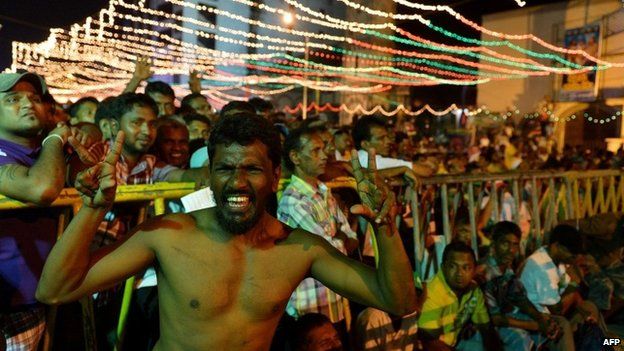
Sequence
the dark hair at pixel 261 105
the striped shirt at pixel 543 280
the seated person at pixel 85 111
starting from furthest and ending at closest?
1. the dark hair at pixel 261 105
2. the seated person at pixel 85 111
3. the striped shirt at pixel 543 280

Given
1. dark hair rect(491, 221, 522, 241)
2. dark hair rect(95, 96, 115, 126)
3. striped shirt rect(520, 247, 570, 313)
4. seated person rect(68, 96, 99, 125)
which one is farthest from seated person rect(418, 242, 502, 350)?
seated person rect(68, 96, 99, 125)

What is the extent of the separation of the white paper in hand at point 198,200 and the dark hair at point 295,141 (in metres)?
0.80

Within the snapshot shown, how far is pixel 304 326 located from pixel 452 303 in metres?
1.63

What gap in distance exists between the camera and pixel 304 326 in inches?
128

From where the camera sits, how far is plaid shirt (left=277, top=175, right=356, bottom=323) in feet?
11.5

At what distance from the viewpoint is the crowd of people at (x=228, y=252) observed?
7.05 ft

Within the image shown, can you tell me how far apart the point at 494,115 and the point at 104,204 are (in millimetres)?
28347

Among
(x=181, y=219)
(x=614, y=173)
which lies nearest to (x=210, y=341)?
(x=181, y=219)

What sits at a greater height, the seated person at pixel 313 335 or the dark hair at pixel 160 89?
the dark hair at pixel 160 89

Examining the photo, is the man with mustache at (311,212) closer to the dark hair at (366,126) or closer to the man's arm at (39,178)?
the dark hair at (366,126)

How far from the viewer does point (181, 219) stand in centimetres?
236

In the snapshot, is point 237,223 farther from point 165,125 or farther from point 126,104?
point 165,125

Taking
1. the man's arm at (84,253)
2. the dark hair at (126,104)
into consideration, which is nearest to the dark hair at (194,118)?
the dark hair at (126,104)

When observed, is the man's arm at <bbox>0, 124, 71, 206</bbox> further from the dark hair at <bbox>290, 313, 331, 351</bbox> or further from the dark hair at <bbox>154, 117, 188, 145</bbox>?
the dark hair at <bbox>154, 117, 188, 145</bbox>
